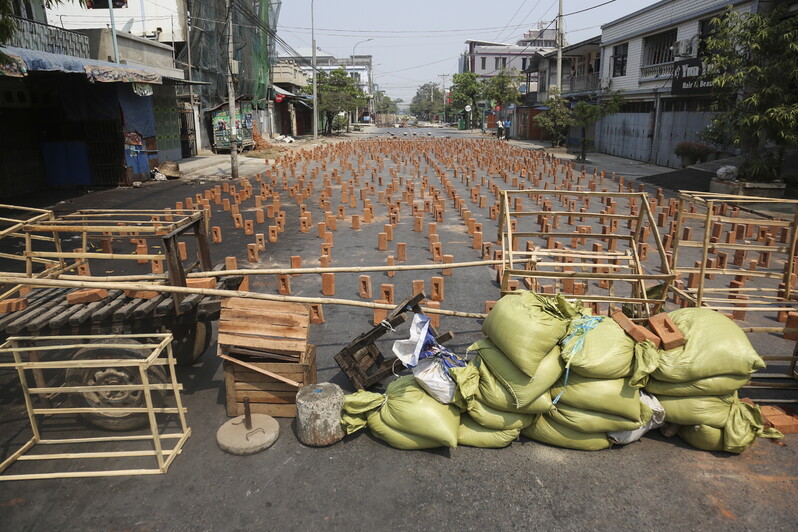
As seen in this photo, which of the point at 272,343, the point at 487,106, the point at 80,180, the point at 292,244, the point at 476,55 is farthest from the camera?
the point at 476,55

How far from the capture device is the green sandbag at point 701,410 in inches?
165

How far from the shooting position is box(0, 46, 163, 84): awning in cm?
1134

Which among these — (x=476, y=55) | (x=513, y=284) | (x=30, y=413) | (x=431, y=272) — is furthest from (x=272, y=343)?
(x=476, y=55)

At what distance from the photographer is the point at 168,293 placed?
206 inches

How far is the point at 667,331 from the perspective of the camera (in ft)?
14.2

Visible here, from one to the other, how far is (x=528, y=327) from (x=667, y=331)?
1204 millimetres

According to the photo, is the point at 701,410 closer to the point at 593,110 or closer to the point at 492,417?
the point at 492,417

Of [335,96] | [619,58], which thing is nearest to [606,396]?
[619,58]

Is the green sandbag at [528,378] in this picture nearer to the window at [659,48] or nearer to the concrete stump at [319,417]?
the concrete stump at [319,417]

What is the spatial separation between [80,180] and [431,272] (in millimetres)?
15092

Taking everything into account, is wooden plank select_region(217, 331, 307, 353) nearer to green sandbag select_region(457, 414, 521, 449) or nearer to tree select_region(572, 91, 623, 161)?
green sandbag select_region(457, 414, 521, 449)

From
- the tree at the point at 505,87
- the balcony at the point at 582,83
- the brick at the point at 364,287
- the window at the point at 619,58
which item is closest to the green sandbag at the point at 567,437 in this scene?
the brick at the point at 364,287

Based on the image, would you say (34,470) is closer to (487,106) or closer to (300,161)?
(300,161)

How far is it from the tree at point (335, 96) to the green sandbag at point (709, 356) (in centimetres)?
4450
